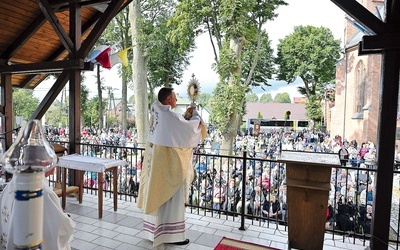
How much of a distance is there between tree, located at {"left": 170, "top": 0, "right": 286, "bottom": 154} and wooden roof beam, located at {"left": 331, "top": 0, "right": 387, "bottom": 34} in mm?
8779

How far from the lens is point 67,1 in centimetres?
479

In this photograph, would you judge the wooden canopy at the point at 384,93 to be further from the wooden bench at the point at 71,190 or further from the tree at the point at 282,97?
the tree at the point at 282,97

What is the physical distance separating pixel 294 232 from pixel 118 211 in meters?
2.53

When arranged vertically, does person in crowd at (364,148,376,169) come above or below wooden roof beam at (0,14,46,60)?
below

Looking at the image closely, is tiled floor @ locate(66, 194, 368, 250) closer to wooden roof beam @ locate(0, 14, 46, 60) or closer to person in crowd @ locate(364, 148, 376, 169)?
person in crowd @ locate(364, 148, 376, 169)

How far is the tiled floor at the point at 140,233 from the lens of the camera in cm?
319

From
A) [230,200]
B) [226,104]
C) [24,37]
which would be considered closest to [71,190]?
[24,37]

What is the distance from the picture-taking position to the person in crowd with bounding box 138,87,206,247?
3031 mm

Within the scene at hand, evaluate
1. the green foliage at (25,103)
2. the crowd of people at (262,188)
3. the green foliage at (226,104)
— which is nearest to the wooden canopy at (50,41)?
the crowd of people at (262,188)

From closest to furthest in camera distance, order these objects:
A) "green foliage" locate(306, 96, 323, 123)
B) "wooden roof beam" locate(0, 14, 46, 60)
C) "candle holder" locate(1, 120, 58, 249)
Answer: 1. "candle holder" locate(1, 120, 58, 249)
2. "wooden roof beam" locate(0, 14, 46, 60)
3. "green foliage" locate(306, 96, 323, 123)

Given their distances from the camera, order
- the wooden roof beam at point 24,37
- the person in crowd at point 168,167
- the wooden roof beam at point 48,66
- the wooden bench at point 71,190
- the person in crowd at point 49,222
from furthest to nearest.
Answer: the wooden roof beam at point 24,37, the wooden roof beam at point 48,66, the wooden bench at point 71,190, the person in crowd at point 168,167, the person in crowd at point 49,222

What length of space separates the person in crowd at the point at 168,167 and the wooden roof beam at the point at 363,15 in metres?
1.80

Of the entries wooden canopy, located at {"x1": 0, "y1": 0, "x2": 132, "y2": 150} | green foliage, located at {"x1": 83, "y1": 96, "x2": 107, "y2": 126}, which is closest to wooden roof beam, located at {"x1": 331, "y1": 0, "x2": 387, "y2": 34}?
wooden canopy, located at {"x1": 0, "y1": 0, "x2": 132, "y2": 150}

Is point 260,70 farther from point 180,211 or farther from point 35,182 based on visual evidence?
point 35,182
